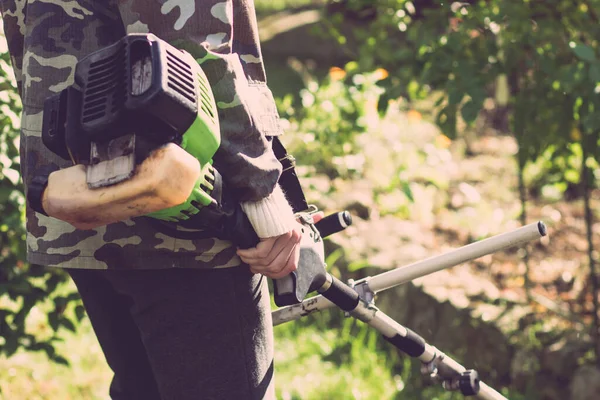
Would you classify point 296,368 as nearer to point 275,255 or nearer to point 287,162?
point 287,162

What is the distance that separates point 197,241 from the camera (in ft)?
5.73

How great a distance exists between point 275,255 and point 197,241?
0.15 m

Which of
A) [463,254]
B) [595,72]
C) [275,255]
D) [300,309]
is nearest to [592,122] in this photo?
[595,72]

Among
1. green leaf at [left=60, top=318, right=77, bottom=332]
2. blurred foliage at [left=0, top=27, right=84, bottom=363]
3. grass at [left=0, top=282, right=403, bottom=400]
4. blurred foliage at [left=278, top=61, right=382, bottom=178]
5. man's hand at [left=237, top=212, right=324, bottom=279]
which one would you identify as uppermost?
man's hand at [left=237, top=212, right=324, bottom=279]

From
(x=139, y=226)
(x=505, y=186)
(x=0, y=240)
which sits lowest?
(x=505, y=186)

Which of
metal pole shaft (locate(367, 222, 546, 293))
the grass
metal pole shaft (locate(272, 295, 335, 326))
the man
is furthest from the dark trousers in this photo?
the grass

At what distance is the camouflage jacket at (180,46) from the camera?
1647mm

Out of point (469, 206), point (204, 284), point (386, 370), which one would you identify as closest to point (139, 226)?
point (204, 284)

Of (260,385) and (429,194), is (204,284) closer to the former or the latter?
(260,385)

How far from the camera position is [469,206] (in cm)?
481

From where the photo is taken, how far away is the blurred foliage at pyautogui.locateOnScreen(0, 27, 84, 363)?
267 cm

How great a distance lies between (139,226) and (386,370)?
78.7 inches

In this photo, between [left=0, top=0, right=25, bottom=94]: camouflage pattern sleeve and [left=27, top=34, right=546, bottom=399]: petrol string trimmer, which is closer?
[left=27, top=34, right=546, bottom=399]: petrol string trimmer

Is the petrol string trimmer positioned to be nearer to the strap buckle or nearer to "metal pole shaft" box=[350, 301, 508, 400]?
the strap buckle
